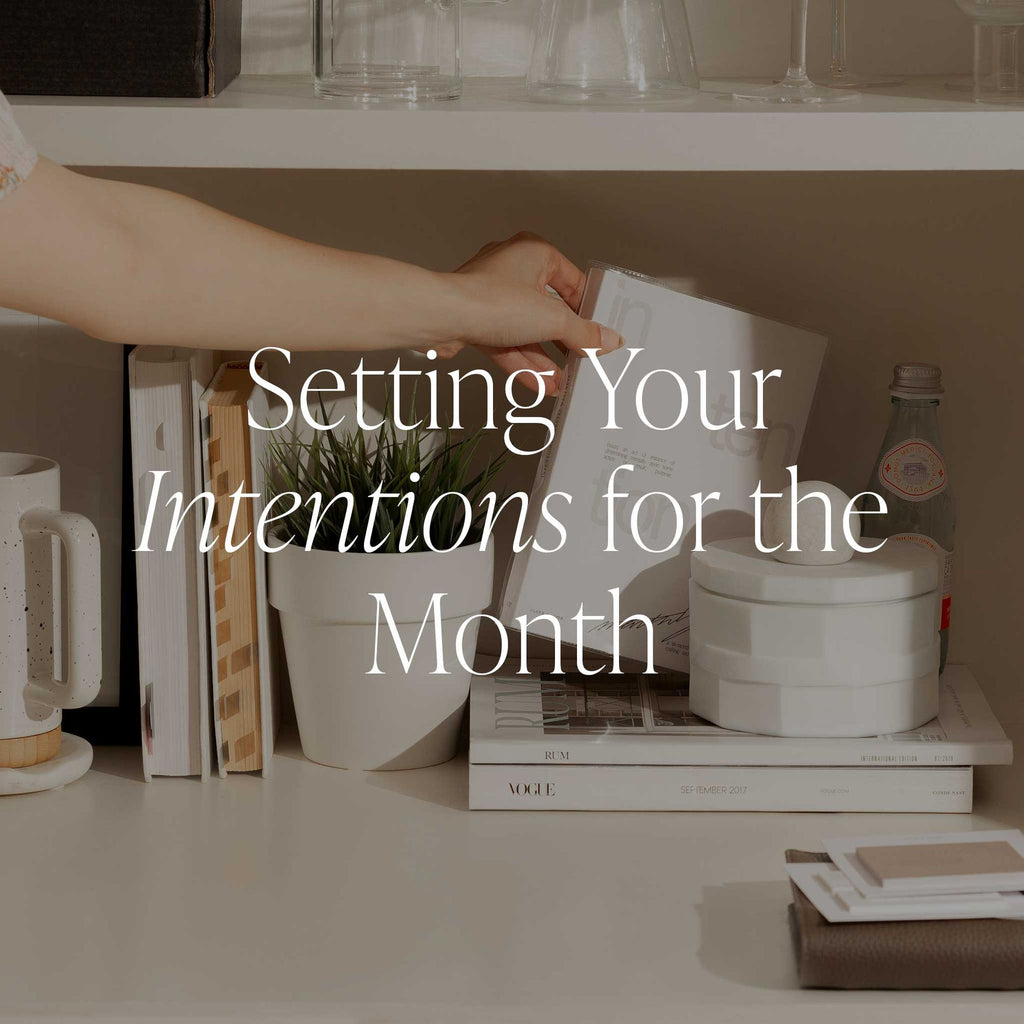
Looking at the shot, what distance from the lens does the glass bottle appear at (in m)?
1.01

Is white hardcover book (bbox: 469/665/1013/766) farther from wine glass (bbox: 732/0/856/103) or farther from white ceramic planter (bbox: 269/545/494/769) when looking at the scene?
wine glass (bbox: 732/0/856/103)

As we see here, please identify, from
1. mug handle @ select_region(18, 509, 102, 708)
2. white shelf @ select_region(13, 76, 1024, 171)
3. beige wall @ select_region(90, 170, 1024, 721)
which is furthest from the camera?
beige wall @ select_region(90, 170, 1024, 721)

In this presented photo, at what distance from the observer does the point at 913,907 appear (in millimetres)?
745

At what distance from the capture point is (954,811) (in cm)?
93

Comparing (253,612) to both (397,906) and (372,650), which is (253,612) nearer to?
(372,650)

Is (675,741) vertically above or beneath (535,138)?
beneath

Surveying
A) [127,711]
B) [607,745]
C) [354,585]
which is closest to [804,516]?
[607,745]

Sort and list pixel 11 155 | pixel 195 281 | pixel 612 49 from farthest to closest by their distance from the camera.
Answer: pixel 612 49
pixel 195 281
pixel 11 155

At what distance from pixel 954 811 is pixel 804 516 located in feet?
0.75

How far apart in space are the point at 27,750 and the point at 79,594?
13 centimetres

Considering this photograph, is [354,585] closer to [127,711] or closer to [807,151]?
[127,711]

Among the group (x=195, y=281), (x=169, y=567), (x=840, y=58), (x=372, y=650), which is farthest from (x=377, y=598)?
(x=840, y=58)

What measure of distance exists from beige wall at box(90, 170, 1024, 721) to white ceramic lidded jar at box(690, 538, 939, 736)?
205 mm

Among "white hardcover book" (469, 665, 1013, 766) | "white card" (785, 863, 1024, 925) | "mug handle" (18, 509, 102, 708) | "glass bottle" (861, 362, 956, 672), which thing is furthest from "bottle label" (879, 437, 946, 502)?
"mug handle" (18, 509, 102, 708)
